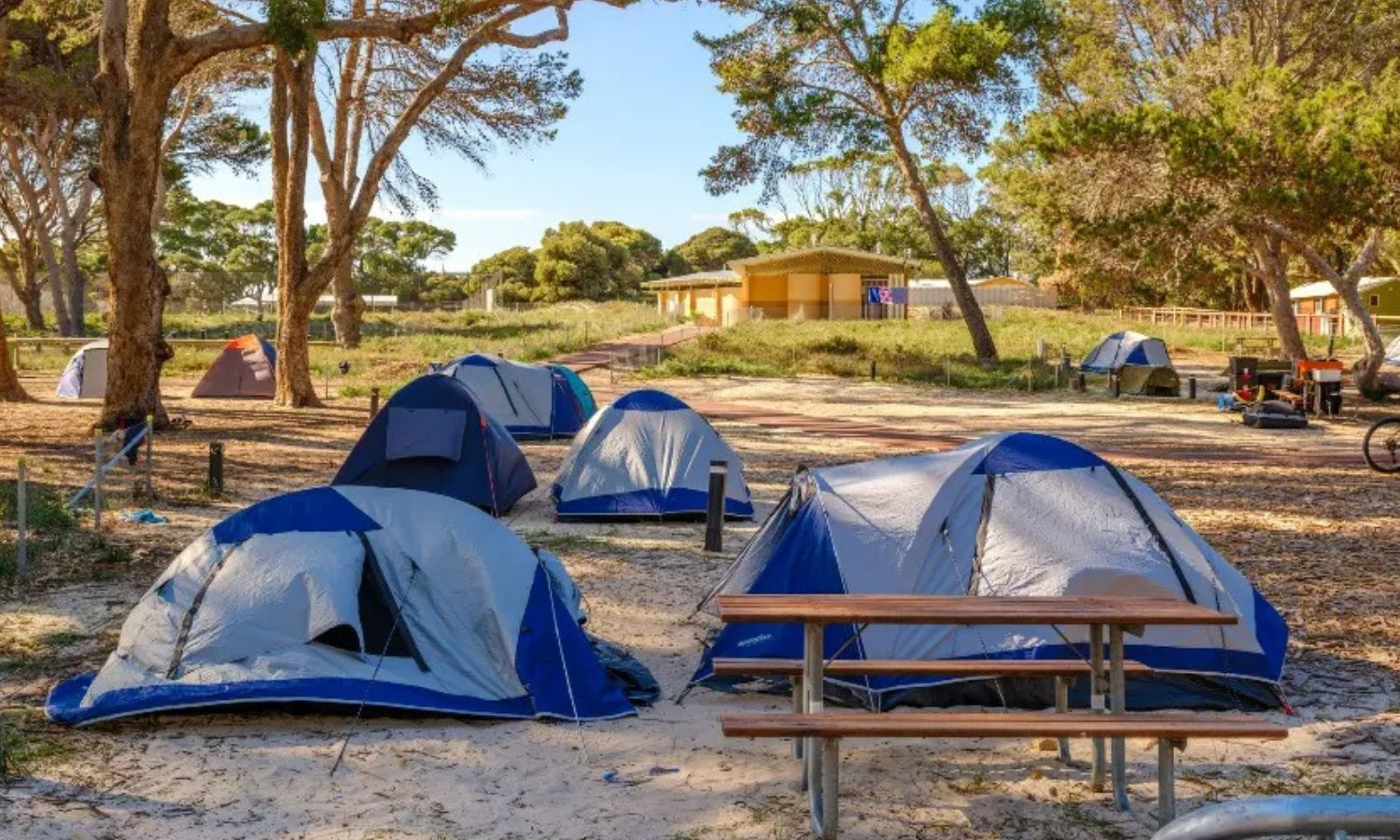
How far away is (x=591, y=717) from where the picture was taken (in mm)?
6594

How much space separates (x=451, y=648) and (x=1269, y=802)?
16.9 ft

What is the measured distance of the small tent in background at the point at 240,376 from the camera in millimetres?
26828

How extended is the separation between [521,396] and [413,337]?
81.0 ft

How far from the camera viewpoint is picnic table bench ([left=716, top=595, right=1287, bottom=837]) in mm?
4816

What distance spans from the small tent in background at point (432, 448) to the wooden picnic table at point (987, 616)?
7.44 m

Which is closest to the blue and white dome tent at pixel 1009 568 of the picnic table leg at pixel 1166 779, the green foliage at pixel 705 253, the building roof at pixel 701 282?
the picnic table leg at pixel 1166 779

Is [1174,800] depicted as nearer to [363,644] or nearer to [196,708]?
[363,644]

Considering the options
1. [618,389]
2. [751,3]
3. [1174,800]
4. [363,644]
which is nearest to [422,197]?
[618,389]

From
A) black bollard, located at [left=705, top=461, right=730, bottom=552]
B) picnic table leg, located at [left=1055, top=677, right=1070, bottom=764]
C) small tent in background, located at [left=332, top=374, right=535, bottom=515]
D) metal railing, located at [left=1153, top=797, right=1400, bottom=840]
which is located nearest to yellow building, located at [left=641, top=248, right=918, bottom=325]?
small tent in background, located at [left=332, top=374, right=535, bottom=515]

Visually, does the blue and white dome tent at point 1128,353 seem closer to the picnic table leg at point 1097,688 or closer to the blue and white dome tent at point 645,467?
the blue and white dome tent at point 645,467

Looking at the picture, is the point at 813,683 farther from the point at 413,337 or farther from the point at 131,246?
the point at 413,337

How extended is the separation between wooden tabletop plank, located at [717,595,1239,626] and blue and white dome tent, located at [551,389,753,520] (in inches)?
268

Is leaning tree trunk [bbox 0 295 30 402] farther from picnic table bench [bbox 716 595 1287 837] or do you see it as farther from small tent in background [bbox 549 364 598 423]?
picnic table bench [bbox 716 595 1287 837]

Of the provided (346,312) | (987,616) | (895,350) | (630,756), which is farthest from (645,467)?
(346,312)
